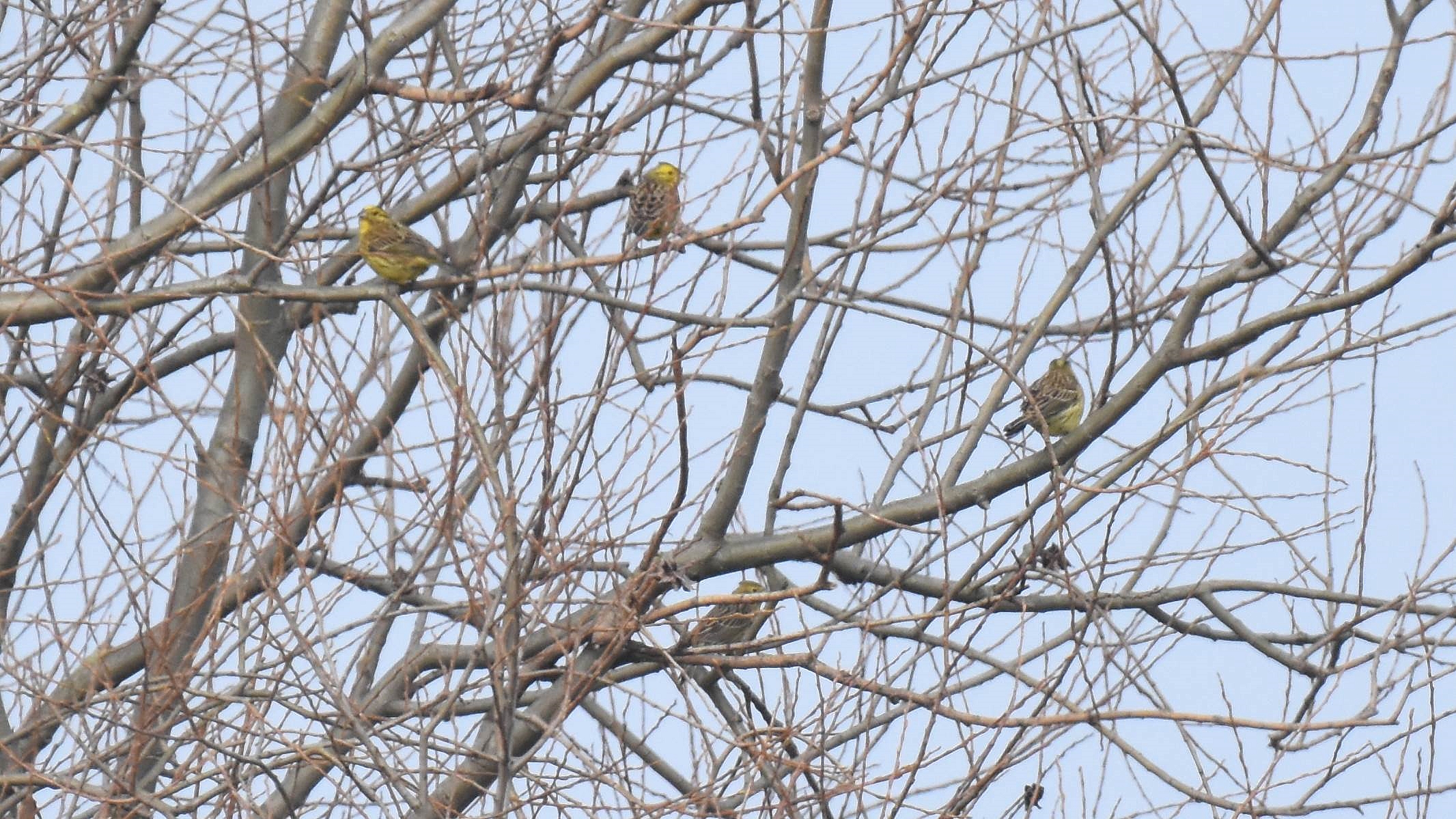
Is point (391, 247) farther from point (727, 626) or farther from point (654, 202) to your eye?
point (727, 626)

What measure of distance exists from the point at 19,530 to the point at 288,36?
2452 mm

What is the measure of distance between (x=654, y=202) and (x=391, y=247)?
4.00 ft

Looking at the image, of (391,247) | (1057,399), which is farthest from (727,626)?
(1057,399)

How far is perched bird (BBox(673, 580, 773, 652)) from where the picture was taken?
17.1 ft

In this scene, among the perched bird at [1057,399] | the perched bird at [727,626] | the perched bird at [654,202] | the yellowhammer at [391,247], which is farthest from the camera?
the perched bird at [1057,399]

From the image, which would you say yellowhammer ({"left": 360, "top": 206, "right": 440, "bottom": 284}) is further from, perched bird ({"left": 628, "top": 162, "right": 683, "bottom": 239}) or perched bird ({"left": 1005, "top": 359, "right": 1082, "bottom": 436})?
perched bird ({"left": 1005, "top": 359, "right": 1082, "bottom": 436})

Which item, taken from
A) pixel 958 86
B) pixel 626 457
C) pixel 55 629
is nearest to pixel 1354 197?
pixel 958 86

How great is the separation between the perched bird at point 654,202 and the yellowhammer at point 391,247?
2.99ft

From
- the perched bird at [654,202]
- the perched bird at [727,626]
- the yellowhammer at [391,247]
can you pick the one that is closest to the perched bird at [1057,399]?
the perched bird at [727,626]

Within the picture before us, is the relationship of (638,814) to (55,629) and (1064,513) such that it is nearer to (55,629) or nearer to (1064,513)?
(1064,513)

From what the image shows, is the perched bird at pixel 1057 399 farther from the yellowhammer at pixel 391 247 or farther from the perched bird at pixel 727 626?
the yellowhammer at pixel 391 247

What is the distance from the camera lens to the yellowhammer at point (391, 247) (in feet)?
23.1

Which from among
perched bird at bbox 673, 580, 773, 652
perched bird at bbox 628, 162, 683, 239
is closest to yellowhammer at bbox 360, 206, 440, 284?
perched bird at bbox 628, 162, 683, 239

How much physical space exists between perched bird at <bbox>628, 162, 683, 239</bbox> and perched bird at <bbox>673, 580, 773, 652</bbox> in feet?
4.31
